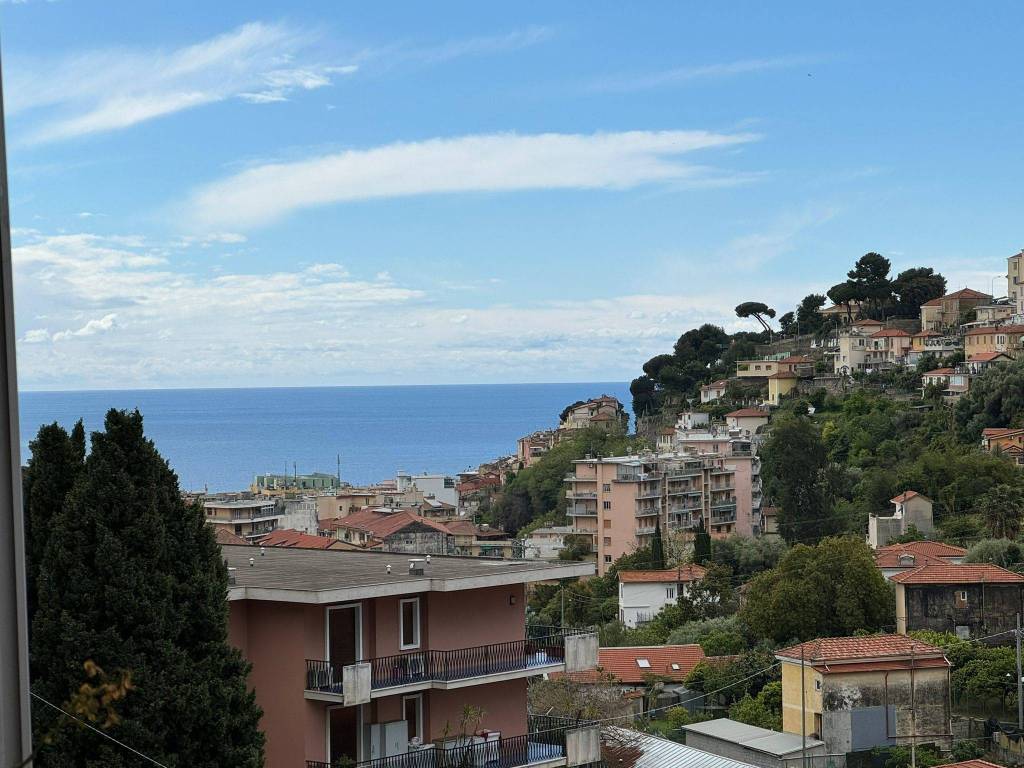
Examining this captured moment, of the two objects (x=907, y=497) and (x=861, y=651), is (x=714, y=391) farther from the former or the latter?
(x=861, y=651)

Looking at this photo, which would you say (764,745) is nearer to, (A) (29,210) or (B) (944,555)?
(B) (944,555)

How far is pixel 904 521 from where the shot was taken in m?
36.8

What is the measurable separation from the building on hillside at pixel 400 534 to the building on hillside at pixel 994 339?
2512 centimetres

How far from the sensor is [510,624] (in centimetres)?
1016

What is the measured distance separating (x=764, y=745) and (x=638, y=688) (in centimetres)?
474

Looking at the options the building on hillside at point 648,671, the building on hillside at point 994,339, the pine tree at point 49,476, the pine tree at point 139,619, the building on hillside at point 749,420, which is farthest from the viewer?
the building on hillside at point 749,420

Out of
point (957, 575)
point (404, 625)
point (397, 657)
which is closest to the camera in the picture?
point (397, 657)

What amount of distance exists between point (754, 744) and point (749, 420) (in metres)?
38.8

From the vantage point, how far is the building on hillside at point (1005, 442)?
41.0 meters

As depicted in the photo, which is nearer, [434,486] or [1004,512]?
[1004,512]

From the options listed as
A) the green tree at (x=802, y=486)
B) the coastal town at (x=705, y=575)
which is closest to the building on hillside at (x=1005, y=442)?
the coastal town at (x=705, y=575)

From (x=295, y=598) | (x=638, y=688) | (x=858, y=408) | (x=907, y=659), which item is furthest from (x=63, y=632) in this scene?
(x=858, y=408)

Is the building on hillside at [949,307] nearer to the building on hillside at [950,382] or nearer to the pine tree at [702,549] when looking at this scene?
the building on hillside at [950,382]

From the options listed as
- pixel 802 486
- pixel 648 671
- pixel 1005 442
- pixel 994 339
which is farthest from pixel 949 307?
pixel 648 671
